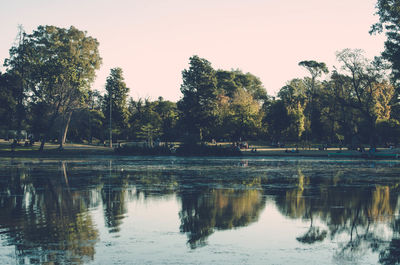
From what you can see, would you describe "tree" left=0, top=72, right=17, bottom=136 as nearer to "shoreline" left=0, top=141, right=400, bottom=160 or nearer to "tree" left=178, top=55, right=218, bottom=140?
"shoreline" left=0, top=141, right=400, bottom=160

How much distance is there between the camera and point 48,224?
1756cm

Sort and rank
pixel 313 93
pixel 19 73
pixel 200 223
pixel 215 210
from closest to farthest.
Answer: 1. pixel 200 223
2. pixel 215 210
3. pixel 19 73
4. pixel 313 93

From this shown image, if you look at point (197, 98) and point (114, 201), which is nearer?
point (114, 201)

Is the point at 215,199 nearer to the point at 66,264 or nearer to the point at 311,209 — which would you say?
the point at 311,209

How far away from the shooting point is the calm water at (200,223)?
1330 centimetres

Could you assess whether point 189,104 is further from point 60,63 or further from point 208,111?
point 60,63

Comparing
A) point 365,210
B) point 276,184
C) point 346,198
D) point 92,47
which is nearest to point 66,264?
point 365,210

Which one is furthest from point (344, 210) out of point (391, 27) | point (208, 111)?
point (208, 111)

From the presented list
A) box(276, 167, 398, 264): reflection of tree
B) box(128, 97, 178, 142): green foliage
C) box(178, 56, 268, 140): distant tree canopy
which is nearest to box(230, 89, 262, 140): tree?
box(178, 56, 268, 140): distant tree canopy

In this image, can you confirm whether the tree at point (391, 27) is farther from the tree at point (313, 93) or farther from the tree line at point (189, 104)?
the tree at point (313, 93)

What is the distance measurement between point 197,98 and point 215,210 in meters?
73.2

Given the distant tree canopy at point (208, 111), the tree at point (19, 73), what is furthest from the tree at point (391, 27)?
the tree at point (19, 73)

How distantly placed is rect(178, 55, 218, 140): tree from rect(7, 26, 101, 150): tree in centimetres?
1675

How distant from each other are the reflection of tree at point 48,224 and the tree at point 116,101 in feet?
256
